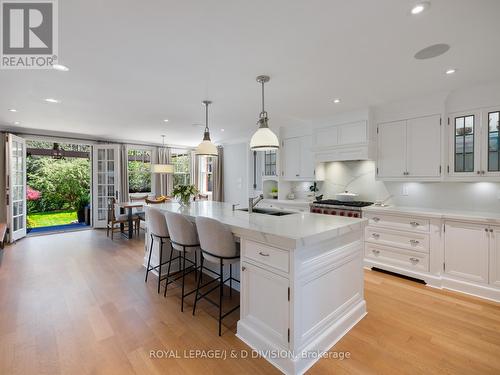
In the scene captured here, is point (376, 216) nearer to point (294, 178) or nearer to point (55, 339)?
point (294, 178)

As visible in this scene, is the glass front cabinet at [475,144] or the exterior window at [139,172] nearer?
the glass front cabinet at [475,144]

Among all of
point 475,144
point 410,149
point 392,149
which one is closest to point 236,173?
point 392,149

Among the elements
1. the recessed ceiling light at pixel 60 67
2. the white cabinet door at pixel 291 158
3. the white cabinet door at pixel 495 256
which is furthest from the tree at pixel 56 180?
the white cabinet door at pixel 495 256

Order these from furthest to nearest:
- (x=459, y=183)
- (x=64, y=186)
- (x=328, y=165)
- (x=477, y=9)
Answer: (x=64, y=186) < (x=328, y=165) < (x=459, y=183) < (x=477, y=9)

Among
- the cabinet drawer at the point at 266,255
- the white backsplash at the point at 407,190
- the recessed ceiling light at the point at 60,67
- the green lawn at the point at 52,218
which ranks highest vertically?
the recessed ceiling light at the point at 60,67

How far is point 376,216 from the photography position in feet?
11.5

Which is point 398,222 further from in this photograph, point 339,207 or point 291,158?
point 291,158

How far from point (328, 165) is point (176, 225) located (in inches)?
128

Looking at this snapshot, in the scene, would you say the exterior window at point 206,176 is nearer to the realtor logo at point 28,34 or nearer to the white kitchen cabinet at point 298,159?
the white kitchen cabinet at point 298,159

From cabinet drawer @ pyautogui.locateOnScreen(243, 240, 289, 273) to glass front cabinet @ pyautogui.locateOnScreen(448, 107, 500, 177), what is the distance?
9.35ft

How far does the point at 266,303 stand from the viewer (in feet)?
6.07

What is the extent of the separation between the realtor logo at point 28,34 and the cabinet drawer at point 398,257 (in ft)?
14.0

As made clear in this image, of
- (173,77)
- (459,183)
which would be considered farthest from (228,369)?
(459,183)

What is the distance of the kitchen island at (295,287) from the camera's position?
1685 millimetres
